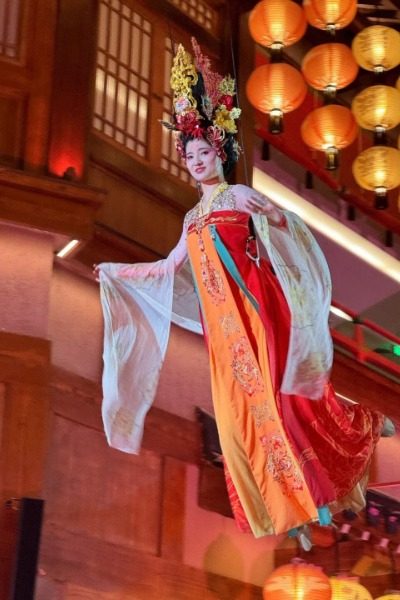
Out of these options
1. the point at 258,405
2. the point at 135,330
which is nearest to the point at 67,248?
the point at 135,330

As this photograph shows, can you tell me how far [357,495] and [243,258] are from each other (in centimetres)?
145

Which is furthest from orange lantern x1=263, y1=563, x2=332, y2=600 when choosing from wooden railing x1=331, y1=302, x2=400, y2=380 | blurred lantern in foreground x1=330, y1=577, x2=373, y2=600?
wooden railing x1=331, y1=302, x2=400, y2=380

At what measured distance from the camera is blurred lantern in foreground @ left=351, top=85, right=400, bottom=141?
33.5 feet

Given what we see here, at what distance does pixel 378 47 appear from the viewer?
10133 mm

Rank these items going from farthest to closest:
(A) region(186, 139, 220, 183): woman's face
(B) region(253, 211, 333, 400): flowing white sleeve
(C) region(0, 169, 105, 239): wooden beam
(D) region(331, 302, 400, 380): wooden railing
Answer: (D) region(331, 302, 400, 380): wooden railing → (C) region(0, 169, 105, 239): wooden beam → (A) region(186, 139, 220, 183): woman's face → (B) region(253, 211, 333, 400): flowing white sleeve

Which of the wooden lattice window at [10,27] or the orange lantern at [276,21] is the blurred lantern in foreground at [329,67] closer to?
the orange lantern at [276,21]

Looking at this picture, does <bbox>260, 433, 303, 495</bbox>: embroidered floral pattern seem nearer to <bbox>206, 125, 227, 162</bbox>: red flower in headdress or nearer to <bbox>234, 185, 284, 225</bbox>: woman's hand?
<bbox>234, 185, 284, 225</bbox>: woman's hand

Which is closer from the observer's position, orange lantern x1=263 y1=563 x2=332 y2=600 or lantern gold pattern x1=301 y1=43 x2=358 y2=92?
orange lantern x1=263 y1=563 x2=332 y2=600

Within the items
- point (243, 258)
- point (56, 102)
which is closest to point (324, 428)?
point (243, 258)

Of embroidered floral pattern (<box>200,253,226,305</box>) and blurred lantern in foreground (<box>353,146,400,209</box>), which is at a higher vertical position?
blurred lantern in foreground (<box>353,146,400,209</box>)

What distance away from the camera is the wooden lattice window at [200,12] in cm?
993

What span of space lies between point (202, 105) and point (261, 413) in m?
1.69

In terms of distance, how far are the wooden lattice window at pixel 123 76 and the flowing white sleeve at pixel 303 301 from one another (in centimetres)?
275

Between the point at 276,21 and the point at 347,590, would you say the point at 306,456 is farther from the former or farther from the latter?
the point at 276,21
